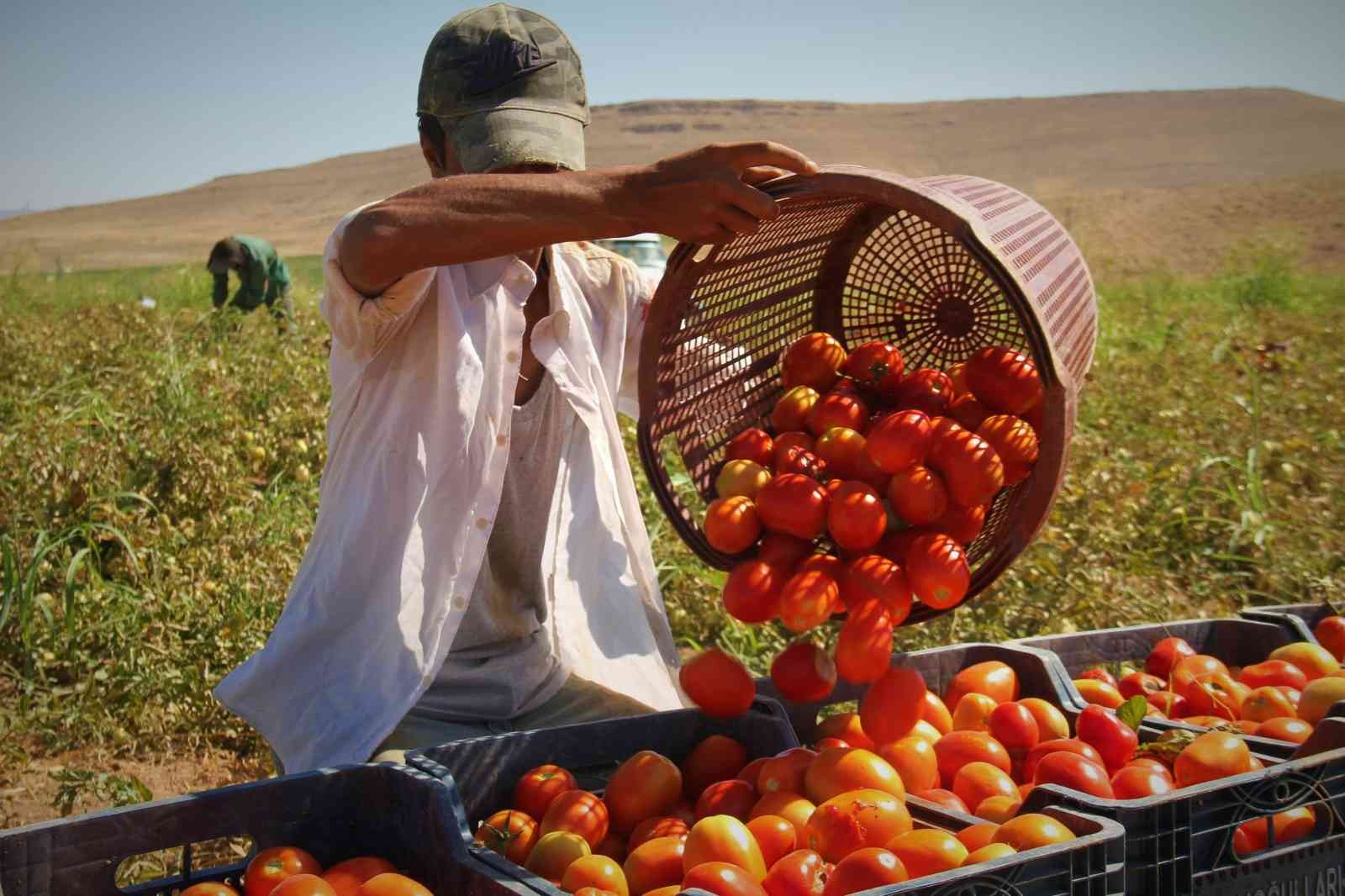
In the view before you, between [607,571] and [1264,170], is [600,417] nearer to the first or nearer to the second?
[607,571]

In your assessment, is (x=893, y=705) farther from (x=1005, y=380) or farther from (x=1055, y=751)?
(x=1005, y=380)

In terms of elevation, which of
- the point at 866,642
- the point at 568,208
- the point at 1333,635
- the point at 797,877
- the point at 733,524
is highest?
the point at 568,208

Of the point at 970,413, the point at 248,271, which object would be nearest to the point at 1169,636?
the point at 970,413

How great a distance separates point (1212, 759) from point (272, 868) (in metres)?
1.28

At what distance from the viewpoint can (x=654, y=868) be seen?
1.58 m

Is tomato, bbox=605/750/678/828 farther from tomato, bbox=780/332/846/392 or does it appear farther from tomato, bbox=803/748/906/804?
tomato, bbox=780/332/846/392

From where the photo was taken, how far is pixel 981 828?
1.54 meters

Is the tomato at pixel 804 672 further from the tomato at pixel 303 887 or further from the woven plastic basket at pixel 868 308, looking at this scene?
the tomato at pixel 303 887

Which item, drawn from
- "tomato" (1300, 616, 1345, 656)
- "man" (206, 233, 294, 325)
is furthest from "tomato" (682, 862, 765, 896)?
"man" (206, 233, 294, 325)

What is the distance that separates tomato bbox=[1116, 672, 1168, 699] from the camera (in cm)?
222

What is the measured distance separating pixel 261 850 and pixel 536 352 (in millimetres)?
1037

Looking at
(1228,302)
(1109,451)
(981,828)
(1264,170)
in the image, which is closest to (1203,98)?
(1264,170)

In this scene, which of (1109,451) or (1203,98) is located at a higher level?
(1203,98)

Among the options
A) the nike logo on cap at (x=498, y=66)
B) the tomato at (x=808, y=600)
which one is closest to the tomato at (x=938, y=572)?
the tomato at (x=808, y=600)
